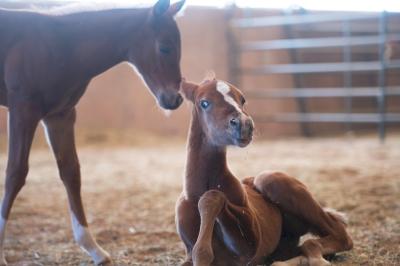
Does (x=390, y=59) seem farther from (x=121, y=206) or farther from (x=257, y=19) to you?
(x=121, y=206)

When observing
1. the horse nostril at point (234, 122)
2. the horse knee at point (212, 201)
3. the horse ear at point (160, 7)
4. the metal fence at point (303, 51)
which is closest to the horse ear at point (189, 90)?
the horse nostril at point (234, 122)

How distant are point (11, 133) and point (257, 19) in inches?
264

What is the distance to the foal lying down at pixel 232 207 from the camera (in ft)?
7.30

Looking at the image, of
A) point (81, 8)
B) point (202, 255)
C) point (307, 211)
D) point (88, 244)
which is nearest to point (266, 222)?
point (307, 211)

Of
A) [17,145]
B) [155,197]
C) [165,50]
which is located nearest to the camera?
[17,145]

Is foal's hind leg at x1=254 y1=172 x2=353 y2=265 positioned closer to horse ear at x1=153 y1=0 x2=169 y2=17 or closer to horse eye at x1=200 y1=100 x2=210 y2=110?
horse eye at x1=200 y1=100 x2=210 y2=110

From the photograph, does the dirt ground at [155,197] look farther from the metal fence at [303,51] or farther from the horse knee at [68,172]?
the metal fence at [303,51]

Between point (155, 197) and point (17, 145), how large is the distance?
1921 mm

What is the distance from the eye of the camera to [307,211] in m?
2.64

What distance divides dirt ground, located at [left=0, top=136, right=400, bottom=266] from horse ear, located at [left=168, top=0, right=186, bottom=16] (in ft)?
2.87

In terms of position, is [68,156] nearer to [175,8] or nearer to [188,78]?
[175,8]

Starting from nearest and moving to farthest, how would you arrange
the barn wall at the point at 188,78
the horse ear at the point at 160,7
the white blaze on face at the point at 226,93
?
the white blaze on face at the point at 226,93, the horse ear at the point at 160,7, the barn wall at the point at 188,78

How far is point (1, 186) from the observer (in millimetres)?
5082

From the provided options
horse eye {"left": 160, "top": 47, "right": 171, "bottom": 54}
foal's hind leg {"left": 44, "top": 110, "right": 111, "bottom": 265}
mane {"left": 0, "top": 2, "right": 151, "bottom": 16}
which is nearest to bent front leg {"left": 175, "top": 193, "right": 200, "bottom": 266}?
foal's hind leg {"left": 44, "top": 110, "right": 111, "bottom": 265}
